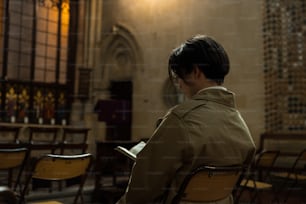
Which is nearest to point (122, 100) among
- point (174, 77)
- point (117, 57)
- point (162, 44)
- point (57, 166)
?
point (117, 57)

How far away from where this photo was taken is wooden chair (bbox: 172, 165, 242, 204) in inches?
31.1

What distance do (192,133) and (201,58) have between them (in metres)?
0.19

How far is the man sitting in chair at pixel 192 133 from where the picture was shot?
0.75 metres

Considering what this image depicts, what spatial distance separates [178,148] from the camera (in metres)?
0.74

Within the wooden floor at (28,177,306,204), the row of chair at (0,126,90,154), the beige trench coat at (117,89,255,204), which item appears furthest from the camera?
the row of chair at (0,126,90,154)

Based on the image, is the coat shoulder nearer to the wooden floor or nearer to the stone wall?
the wooden floor

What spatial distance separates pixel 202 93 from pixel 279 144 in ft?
11.9

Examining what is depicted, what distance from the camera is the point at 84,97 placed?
607 centimetres

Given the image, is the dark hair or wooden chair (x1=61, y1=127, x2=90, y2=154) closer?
the dark hair

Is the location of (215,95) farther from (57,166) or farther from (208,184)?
(57,166)

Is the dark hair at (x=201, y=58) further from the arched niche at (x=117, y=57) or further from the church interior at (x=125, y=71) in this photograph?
the arched niche at (x=117, y=57)

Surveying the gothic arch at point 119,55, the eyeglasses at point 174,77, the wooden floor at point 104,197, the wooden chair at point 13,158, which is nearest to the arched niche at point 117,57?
the gothic arch at point 119,55

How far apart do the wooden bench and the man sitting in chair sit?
130 inches

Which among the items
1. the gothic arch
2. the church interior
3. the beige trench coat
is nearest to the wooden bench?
the church interior
